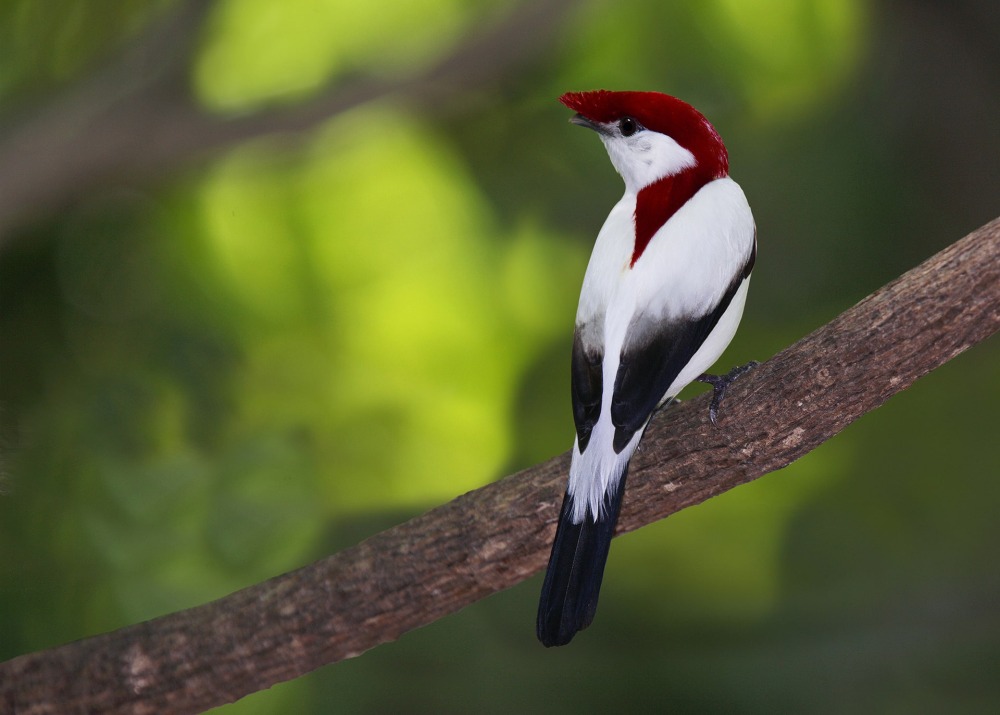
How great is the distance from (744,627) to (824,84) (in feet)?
5.88

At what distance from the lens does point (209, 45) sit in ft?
10.5

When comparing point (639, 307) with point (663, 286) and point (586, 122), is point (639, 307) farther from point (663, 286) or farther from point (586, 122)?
point (586, 122)

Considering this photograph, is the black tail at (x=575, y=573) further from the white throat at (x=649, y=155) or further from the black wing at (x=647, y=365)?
the white throat at (x=649, y=155)

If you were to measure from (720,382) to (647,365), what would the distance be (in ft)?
0.68

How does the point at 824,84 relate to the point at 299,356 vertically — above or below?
above

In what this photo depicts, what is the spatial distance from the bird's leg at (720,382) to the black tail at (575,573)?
20cm

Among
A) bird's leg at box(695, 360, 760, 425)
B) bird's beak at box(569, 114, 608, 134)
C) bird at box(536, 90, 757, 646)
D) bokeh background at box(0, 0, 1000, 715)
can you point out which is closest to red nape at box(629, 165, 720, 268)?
bird at box(536, 90, 757, 646)

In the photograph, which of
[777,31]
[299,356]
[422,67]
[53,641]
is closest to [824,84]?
[777,31]

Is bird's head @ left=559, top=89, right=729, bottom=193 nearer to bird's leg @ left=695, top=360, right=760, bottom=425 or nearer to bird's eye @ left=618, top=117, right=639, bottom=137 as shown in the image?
bird's eye @ left=618, top=117, right=639, bottom=137

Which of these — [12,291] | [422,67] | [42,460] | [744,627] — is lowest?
[744,627]

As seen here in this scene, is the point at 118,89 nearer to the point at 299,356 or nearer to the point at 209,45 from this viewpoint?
the point at 209,45

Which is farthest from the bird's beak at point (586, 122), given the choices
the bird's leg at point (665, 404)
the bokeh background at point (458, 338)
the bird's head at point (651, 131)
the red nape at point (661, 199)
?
the bokeh background at point (458, 338)

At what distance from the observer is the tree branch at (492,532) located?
1.60 meters

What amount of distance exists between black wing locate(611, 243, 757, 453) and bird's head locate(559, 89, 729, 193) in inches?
12.1
